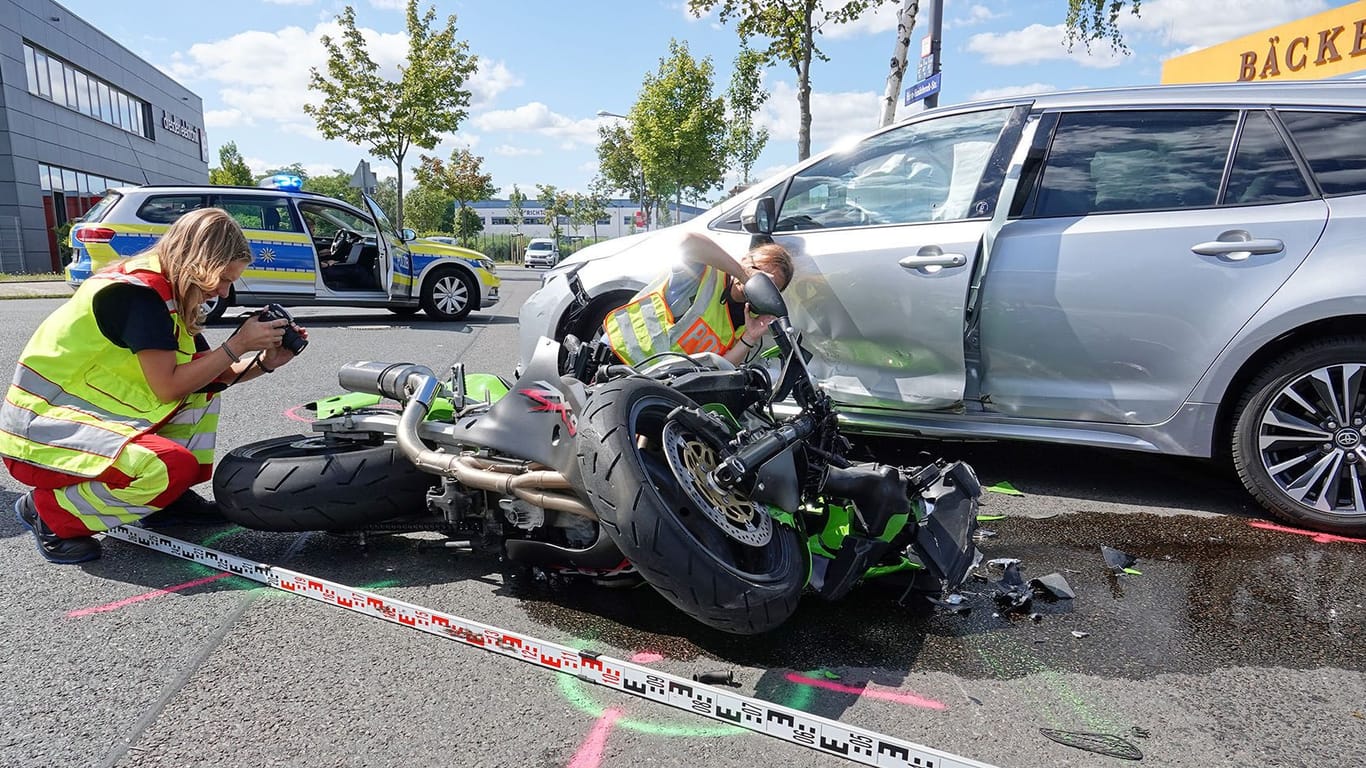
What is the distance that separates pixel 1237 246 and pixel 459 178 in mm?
52745

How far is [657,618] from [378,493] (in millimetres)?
1075

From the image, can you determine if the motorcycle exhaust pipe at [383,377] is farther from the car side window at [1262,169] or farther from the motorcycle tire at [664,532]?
the car side window at [1262,169]

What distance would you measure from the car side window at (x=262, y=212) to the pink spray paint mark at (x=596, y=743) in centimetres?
1047

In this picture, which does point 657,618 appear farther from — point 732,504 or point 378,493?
point 378,493

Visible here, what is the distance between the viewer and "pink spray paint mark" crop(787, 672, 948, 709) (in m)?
2.22

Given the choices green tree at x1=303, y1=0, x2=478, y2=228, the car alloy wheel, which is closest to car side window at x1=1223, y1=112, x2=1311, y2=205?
the car alloy wheel

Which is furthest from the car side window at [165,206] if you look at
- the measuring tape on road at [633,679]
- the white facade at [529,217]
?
the white facade at [529,217]

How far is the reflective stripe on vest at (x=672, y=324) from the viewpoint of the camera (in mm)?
3391

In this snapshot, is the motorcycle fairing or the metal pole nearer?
the motorcycle fairing

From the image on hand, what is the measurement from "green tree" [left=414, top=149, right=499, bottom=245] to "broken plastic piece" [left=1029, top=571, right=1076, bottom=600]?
44992 mm

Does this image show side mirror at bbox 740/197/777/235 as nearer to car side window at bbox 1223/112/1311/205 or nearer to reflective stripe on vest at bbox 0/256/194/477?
car side window at bbox 1223/112/1311/205

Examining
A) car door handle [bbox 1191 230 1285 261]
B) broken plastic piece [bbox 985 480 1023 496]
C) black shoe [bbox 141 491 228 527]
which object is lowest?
broken plastic piece [bbox 985 480 1023 496]

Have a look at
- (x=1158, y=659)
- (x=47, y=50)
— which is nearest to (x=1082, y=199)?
(x=1158, y=659)

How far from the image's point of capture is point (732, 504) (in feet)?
8.11
